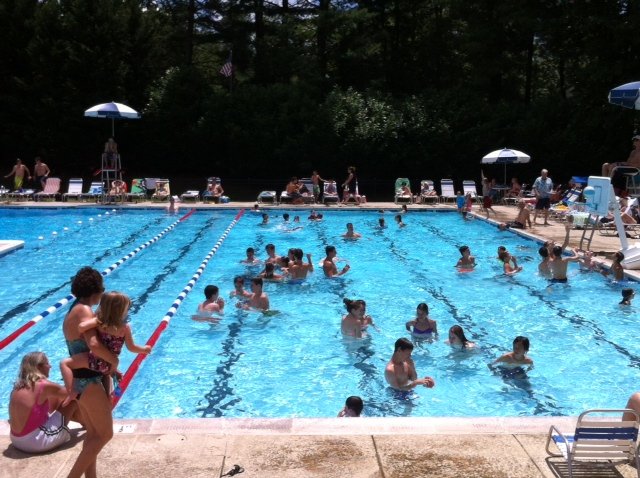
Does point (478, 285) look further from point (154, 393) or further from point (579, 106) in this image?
point (579, 106)

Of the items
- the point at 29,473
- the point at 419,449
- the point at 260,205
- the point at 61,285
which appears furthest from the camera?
the point at 260,205

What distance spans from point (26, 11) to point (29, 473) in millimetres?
28241

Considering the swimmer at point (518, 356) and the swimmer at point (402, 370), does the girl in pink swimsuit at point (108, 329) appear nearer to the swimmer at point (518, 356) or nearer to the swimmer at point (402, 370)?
the swimmer at point (402, 370)

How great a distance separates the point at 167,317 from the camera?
905 cm

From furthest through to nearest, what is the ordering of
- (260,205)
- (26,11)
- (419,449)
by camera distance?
(26,11) → (260,205) → (419,449)

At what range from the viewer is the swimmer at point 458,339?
8.17 metres

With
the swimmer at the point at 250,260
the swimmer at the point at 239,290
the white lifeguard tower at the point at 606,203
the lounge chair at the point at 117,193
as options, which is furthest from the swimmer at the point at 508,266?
the lounge chair at the point at 117,193

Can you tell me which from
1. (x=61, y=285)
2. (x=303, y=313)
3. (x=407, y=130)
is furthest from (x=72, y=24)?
(x=303, y=313)

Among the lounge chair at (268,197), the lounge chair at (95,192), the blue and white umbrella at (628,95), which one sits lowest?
the lounge chair at (268,197)

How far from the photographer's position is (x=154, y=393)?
713 centimetres

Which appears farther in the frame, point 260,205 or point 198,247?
point 260,205

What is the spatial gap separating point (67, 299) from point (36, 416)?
5.96 meters

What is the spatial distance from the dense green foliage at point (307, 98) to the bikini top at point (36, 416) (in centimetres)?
2225

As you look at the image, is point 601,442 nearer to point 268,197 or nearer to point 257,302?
point 257,302
